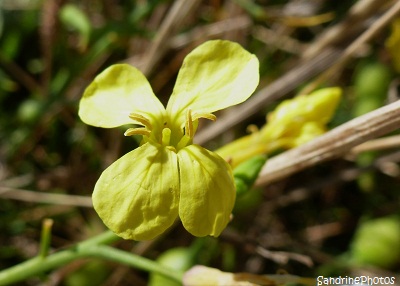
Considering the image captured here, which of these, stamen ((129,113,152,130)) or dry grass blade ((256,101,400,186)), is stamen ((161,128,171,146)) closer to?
stamen ((129,113,152,130))

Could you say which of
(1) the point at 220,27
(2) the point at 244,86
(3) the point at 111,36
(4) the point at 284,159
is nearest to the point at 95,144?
(3) the point at 111,36

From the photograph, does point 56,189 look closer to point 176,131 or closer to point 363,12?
point 176,131

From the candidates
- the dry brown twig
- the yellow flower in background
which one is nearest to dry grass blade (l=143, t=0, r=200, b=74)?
the dry brown twig

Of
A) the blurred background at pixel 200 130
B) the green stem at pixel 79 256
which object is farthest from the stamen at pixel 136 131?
the blurred background at pixel 200 130

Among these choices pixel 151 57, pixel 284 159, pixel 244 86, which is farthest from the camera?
pixel 151 57

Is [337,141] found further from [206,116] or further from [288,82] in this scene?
[288,82]

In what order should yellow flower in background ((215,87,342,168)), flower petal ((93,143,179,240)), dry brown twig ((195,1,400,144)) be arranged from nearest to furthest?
flower petal ((93,143,179,240)) < yellow flower in background ((215,87,342,168)) < dry brown twig ((195,1,400,144))
